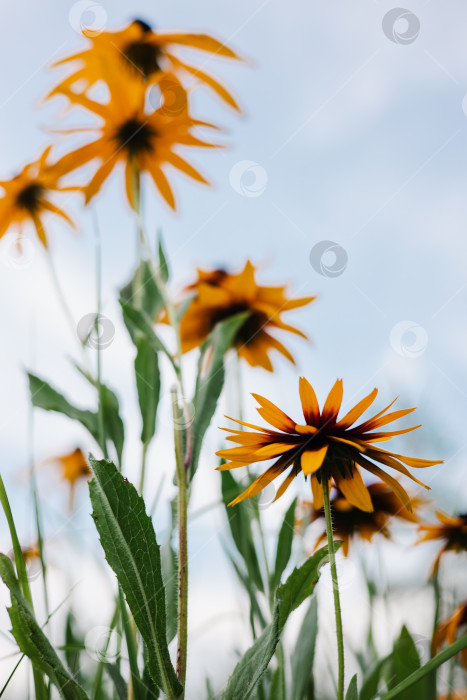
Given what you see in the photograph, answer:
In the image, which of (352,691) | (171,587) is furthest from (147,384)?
(352,691)

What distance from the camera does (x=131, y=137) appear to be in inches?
25.7

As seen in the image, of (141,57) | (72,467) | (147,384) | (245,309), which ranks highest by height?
(141,57)

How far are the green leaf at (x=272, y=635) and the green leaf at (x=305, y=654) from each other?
3.9 inches

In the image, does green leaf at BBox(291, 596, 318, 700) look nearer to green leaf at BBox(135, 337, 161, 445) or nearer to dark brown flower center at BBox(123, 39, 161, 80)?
green leaf at BBox(135, 337, 161, 445)

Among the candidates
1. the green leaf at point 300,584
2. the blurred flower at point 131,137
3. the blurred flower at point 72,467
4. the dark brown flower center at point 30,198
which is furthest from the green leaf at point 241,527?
the blurred flower at point 72,467

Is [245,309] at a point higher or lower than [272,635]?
higher

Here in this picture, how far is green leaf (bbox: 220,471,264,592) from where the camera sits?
50 cm

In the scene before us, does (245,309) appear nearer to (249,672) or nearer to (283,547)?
(283,547)

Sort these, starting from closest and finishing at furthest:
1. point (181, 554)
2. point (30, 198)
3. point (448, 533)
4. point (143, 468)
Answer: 1. point (181, 554)
2. point (143, 468)
3. point (448, 533)
4. point (30, 198)

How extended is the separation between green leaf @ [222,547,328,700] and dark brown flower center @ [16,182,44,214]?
1.79 ft

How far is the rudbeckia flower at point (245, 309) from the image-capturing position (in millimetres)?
734

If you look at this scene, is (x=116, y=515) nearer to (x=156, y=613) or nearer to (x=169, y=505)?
(x=156, y=613)

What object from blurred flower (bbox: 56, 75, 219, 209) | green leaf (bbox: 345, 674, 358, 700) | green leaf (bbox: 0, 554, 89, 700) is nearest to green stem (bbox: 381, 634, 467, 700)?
green leaf (bbox: 345, 674, 358, 700)

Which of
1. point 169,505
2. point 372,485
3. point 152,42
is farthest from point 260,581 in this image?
point 152,42
